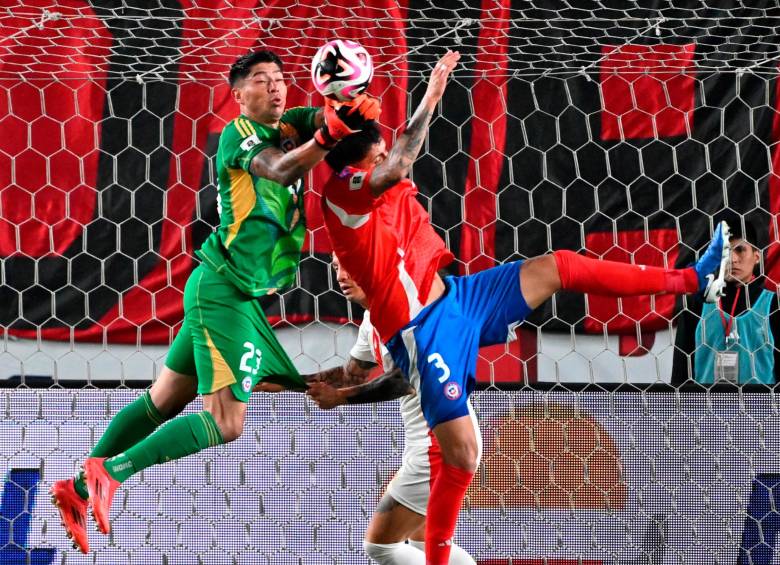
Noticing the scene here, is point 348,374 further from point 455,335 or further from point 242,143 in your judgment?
point 242,143

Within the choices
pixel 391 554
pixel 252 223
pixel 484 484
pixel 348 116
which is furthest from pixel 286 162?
pixel 484 484

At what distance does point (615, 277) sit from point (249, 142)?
950mm

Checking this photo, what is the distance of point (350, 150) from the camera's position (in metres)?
2.42

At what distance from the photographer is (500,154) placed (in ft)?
12.6

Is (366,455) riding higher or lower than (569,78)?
lower

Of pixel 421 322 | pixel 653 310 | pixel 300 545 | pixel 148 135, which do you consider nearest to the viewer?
pixel 421 322

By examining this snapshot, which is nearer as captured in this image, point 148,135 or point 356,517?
point 356,517

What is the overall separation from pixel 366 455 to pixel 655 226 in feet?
4.67

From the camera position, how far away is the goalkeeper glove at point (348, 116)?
7.21 feet

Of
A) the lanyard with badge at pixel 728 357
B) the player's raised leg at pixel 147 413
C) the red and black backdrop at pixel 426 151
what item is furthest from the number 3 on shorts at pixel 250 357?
the lanyard with badge at pixel 728 357

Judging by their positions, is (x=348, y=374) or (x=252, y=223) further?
(x=348, y=374)

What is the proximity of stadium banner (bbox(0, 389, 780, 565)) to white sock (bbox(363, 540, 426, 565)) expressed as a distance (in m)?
0.33

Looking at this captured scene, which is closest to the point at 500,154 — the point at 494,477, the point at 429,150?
the point at 429,150

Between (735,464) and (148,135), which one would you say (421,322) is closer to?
(735,464)
